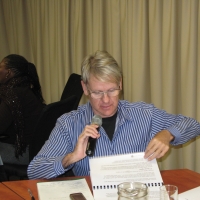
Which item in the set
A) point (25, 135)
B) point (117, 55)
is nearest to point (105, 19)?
point (117, 55)

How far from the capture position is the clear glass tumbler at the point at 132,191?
114 centimetres

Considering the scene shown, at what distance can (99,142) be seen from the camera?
A: 6.07ft

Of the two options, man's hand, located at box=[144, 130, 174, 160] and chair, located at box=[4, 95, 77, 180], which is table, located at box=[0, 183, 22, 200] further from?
chair, located at box=[4, 95, 77, 180]

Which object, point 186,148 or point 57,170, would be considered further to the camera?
point 186,148

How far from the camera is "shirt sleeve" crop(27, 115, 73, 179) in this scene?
5.46 feet

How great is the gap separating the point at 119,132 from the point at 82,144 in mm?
350

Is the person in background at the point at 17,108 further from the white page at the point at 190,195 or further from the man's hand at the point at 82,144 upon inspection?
the white page at the point at 190,195

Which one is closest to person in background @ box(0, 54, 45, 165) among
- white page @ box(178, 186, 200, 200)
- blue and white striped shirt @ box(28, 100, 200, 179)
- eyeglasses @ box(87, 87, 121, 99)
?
blue and white striped shirt @ box(28, 100, 200, 179)

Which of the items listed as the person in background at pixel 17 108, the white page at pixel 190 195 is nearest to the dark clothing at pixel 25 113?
the person in background at pixel 17 108

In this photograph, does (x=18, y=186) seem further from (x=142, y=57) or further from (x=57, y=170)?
(x=142, y=57)

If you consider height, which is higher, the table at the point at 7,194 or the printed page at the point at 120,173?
the printed page at the point at 120,173

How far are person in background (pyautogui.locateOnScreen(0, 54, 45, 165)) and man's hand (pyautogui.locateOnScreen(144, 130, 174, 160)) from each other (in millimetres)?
1388

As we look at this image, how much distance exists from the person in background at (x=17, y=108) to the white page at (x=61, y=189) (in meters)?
1.26

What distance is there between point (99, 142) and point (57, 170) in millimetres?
299
